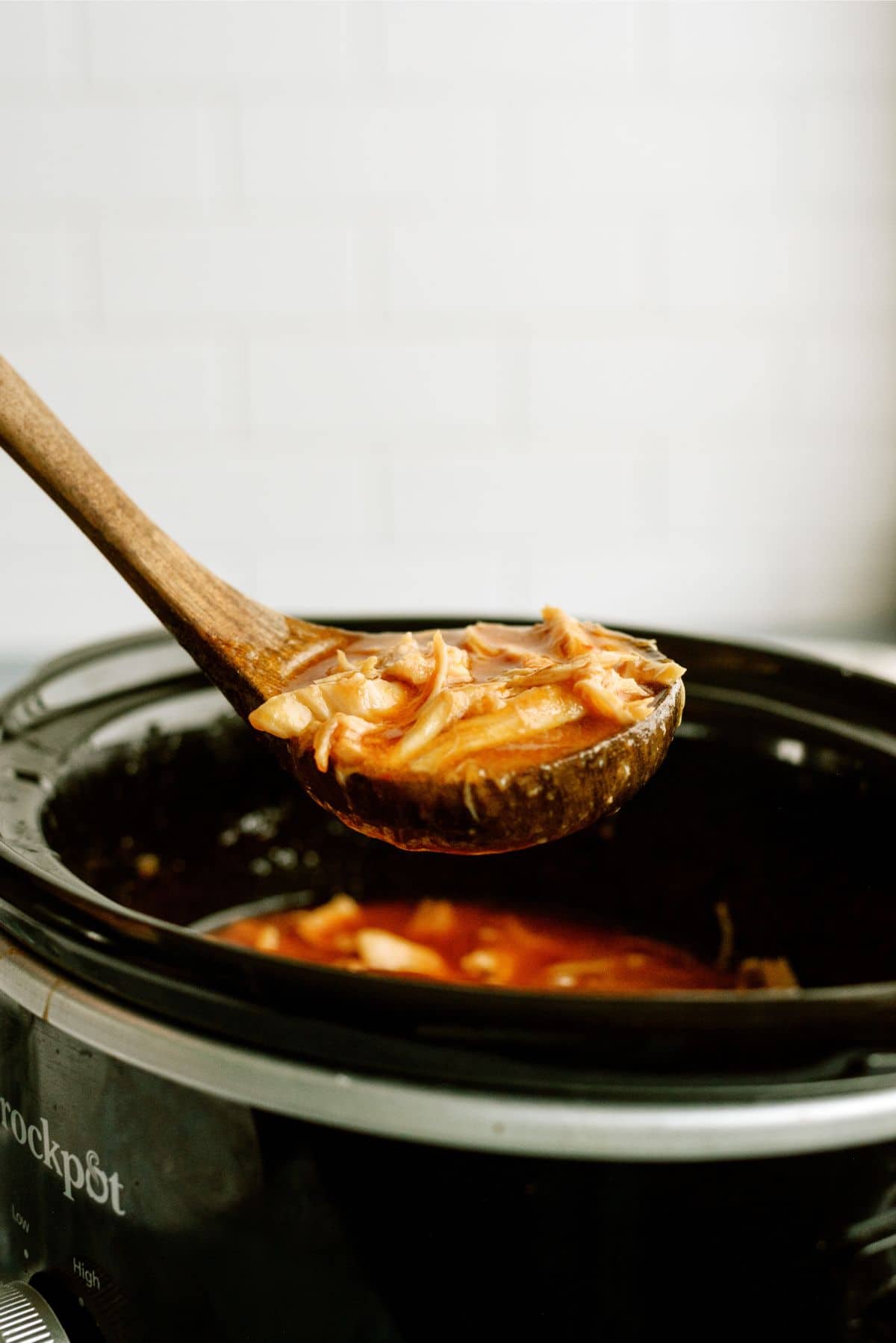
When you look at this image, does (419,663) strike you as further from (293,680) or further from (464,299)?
Result: (464,299)

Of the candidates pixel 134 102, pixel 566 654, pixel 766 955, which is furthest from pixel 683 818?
pixel 134 102

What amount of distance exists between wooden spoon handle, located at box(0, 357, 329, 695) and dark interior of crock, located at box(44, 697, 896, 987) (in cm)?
15

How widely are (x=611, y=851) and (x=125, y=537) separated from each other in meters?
0.58

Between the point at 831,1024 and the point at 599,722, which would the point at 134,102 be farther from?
the point at 831,1024

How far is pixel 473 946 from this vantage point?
1.13 meters

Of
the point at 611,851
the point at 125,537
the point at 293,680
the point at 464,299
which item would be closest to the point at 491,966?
the point at 611,851

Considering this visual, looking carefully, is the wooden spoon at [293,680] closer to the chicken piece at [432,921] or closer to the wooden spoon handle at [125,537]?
the wooden spoon handle at [125,537]

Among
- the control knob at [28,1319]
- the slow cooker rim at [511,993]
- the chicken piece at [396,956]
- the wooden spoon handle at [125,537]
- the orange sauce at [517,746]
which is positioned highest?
the wooden spoon handle at [125,537]

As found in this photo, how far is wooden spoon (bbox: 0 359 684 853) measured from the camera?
663mm

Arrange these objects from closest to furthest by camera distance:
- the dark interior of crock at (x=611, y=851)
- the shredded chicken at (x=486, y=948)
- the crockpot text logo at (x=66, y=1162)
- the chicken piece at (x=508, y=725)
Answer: the crockpot text logo at (x=66, y=1162) < the chicken piece at (x=508, y=725) < the dark interior of crock at (x=611, y=851) < the shredded chicken at (x=486, y=948)

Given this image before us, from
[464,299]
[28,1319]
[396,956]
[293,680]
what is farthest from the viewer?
[464,299]

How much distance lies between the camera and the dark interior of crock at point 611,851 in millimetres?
901

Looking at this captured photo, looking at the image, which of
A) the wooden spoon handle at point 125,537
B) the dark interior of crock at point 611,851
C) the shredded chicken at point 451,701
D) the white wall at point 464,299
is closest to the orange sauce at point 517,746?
the shredded chicken at point 451,701

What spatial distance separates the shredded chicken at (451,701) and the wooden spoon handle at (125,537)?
0.07 metres
